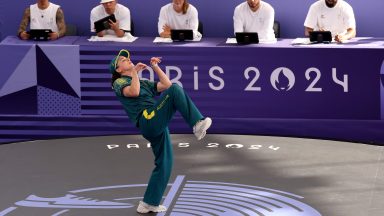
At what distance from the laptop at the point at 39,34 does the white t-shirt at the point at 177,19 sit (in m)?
1.57

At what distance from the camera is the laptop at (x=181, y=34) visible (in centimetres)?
1312

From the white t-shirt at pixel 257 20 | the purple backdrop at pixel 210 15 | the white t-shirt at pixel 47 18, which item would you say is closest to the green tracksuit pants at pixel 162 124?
the white t-shirt at pixel 257 20

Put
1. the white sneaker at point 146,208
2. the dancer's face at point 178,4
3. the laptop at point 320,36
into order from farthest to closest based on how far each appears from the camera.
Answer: the dancer's face at point 178,4 < the laptop at point 320,36 < the white sneaker at point 146,208

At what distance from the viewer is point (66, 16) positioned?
49.2 ft

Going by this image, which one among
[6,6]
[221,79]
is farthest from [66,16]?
[221,79]

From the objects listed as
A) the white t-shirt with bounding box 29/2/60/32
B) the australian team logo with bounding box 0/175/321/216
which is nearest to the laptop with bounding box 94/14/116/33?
the white t-shirt with bounding box 29/2/60/32

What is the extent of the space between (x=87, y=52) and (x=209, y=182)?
387cm

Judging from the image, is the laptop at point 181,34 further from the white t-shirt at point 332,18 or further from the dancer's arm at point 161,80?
the dancer's arm at point 161,80

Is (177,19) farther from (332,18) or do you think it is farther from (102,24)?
(332,18)

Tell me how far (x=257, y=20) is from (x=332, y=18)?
3.34 feet

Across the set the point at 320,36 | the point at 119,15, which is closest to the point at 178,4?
the point at 119,15

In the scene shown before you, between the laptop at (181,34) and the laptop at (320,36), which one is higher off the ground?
the laptop at (320,36)

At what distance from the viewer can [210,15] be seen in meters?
14.9

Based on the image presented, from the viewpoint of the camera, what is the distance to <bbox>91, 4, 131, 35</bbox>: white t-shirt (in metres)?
13.8
